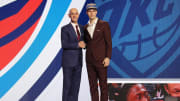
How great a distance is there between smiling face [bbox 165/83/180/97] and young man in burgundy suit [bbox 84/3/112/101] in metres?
1.14

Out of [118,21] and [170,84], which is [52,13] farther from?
[170,84]

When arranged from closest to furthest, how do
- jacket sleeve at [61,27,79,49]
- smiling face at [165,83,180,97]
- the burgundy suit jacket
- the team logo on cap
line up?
the burgundy suit jacket
jacket sleeve at [61,27,79,49]
smiling face at [165,83,180,97]
the team logo on cap

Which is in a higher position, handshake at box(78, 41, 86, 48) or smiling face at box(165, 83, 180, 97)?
handshake at box(78, 41, 86, 48)

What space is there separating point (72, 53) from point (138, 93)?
1218mm

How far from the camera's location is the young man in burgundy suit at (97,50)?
2205 millimetres

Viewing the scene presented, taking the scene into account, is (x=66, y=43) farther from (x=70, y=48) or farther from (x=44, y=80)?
(x=44, y=80)

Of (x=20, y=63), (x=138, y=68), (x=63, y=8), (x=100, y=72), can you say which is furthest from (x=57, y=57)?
(x=138, y=68)

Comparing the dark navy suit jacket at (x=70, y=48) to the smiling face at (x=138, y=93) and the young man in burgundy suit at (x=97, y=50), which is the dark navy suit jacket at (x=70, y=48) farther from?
the smiling face at (x=138, y=93)

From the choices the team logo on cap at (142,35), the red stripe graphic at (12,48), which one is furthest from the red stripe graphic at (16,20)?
the team logo on cap at (142,35)

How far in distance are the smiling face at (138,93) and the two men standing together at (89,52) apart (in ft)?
2.38

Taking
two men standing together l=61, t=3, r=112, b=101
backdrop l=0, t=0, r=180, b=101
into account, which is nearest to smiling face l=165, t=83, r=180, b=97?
two men standing together l=61, t=3, r=112, b=101

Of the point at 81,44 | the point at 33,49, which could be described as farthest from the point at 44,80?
the point at 81,44

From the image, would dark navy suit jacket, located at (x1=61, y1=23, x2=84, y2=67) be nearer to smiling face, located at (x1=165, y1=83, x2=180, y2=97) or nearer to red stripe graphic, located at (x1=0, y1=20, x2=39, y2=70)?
red stripe graphic, located at (x1=0, y1=20, x2=39, y2=70)

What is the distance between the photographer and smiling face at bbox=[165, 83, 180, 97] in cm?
280
